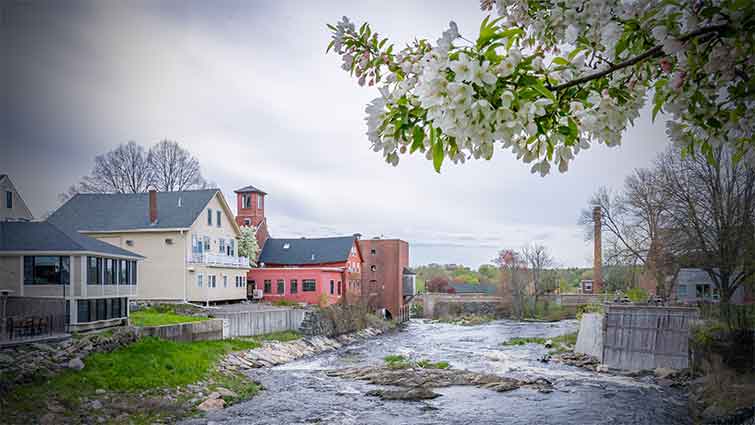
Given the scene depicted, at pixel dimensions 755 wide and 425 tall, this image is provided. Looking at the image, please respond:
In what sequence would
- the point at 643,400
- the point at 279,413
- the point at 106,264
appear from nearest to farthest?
the point at 279,413, the point at 643,400, the point at 106,264

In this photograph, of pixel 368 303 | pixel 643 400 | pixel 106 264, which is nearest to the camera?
pixel 643 400

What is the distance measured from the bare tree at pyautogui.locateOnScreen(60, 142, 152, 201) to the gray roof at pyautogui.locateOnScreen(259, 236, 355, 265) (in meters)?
9.44

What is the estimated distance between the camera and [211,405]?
14.7 metres

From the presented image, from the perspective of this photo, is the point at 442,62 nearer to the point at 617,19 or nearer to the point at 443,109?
the point at 443,109

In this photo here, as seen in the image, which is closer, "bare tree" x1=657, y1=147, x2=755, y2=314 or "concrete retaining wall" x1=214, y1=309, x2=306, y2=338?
"bare tree" x1=657, y1=147, x2=755, y2=314

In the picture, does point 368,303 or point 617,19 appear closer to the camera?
point 617,19

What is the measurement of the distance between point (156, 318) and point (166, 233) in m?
7.33

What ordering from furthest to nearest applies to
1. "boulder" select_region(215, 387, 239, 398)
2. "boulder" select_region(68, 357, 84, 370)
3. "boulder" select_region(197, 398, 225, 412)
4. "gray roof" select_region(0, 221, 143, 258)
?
"gray roof" select_region(0, 221, 143, 258)
"boulder" select_region(215, 387, 239, 398)
"boulder" select_region(68, 357, 84, 370)
"boulder" select_region(197, 398, 225, 412)

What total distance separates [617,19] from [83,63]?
11.0m

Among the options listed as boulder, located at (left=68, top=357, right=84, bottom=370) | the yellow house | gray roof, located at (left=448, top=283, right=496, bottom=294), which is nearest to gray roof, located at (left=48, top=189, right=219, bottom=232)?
→ the yellow house

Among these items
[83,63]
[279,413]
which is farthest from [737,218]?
[83,63]

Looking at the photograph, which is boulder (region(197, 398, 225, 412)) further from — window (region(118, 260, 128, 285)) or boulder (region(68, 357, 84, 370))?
window (region(118, 260, 128, 285))

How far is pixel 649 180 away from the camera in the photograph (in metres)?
24.7

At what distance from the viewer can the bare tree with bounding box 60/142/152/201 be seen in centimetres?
3506
